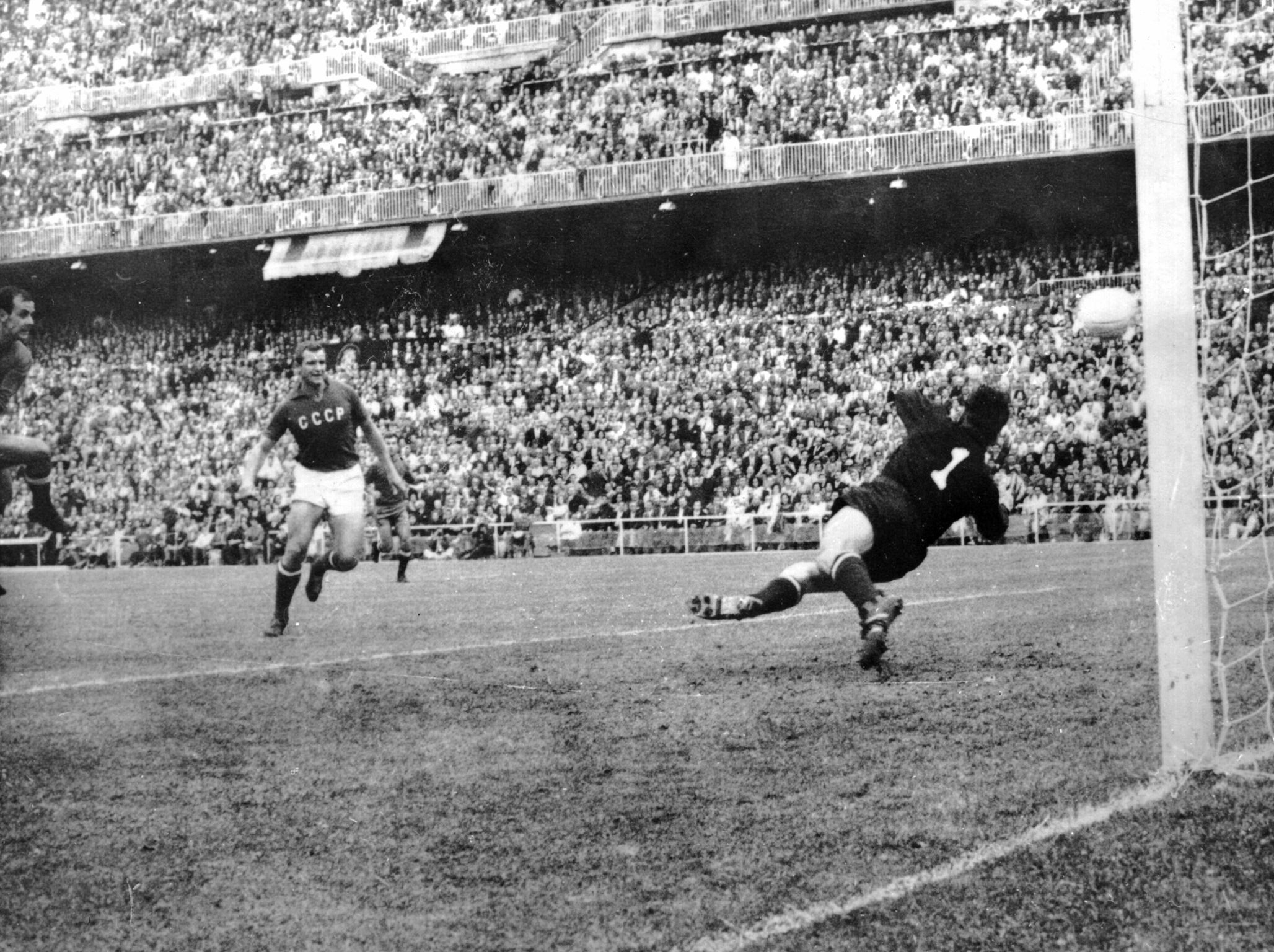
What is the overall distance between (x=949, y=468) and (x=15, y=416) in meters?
2.52

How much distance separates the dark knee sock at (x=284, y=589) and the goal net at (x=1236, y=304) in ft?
8.64

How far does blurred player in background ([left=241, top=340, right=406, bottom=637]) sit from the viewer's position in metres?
3.73

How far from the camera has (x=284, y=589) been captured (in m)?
4.00

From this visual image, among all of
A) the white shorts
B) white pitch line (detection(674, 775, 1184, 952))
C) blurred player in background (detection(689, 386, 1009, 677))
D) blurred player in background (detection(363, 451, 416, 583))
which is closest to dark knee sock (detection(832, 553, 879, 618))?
blurred player in background (detection(689, 386, 1009, 677))

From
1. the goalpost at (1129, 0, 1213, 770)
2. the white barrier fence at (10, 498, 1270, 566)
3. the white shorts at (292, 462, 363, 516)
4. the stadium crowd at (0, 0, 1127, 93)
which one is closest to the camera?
the goalpost at (1129, 0, 1213, 770)

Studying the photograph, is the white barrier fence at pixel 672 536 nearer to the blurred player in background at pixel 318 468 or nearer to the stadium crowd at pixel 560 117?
the blurred player in background at pixel 318 468

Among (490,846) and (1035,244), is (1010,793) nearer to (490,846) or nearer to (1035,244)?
(490,846)

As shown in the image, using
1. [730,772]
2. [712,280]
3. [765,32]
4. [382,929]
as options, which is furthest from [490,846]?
[765,32]

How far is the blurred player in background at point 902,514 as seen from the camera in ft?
10.2

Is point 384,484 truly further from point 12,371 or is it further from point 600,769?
point 600,769

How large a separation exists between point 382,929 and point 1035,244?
203cm

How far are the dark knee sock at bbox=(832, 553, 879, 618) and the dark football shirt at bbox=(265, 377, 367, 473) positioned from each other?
5.04ft

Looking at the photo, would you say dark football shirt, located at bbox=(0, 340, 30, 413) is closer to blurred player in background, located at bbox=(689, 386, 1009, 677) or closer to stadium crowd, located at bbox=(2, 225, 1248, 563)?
stadium crowd, located at bbox=(2, 225, 1248, 563)

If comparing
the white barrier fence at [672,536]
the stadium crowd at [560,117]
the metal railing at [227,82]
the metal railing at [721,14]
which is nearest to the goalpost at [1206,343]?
the white barrier fence at [672,536]
